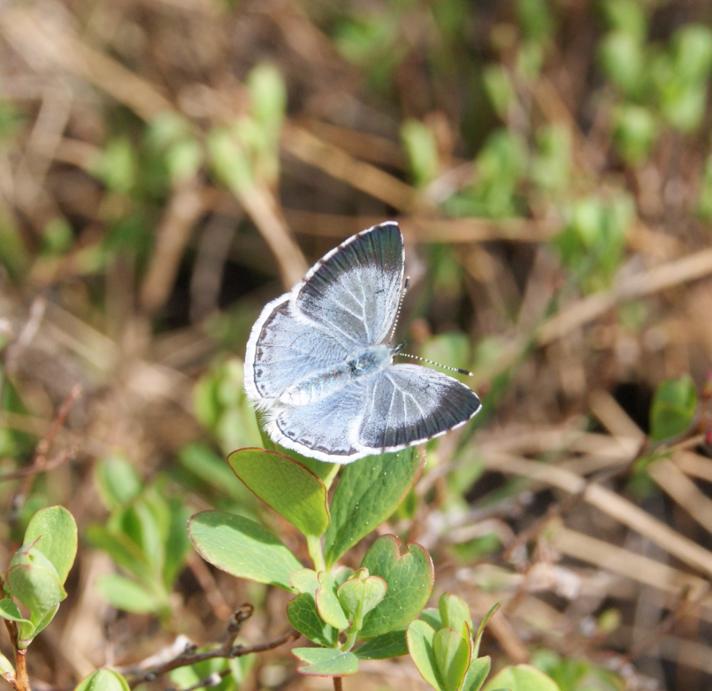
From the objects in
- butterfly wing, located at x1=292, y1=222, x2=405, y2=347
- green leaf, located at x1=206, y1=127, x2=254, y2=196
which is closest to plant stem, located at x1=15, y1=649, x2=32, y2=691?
butterfly wing, located at x1=292, y1=222, x2=405, y2=347

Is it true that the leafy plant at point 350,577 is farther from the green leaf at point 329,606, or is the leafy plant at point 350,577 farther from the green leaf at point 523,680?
the green leaf at point 523,680

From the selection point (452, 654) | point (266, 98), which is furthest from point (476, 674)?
point (266, 98)

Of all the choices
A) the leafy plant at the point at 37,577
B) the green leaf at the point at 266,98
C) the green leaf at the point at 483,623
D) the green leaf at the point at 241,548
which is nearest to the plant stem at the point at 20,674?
the leafy plant at the point at 37,577

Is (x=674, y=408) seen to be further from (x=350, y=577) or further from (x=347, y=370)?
(x=350, y=577)

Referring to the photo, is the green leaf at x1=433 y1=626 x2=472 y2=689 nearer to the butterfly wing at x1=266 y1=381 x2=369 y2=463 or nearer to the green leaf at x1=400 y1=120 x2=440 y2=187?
the butterfly wing at x1=266 y1=381 x2=369 y2=463

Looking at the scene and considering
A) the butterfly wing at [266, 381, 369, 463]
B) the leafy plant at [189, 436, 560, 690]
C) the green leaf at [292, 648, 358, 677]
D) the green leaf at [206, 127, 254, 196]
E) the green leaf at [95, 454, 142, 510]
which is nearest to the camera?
the green leaf at [292, 648, 358, 677]

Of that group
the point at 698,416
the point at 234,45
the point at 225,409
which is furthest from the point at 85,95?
the point at 698,416

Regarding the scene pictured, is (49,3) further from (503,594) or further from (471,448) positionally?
(503,594)
